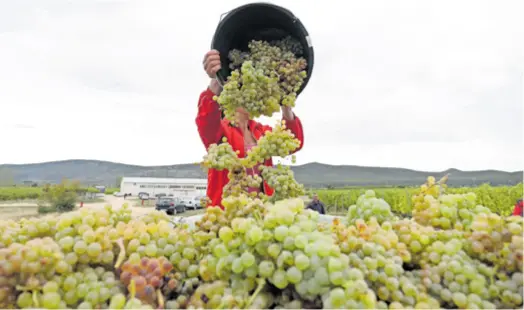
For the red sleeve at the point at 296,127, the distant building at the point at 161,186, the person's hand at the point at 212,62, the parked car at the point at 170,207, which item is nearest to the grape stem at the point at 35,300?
the person's hand at the point at 212,62

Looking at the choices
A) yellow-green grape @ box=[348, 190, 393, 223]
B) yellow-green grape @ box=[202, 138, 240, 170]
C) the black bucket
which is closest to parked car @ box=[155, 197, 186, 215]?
the black bucket

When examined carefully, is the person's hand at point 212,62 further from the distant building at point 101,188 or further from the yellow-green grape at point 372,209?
the distant building at point 101,188

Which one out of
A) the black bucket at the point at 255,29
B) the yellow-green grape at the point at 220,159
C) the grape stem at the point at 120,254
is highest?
the black bucket at the point at 255,29

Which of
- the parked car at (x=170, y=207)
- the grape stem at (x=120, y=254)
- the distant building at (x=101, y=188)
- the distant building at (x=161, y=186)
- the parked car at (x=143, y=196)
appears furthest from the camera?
the distant building at (x=101, y=188)

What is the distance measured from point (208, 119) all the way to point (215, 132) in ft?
0.58

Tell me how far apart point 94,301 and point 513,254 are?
1.08 m

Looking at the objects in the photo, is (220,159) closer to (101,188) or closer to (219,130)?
(219,130)

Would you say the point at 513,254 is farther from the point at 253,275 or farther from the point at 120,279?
the point at 120,279

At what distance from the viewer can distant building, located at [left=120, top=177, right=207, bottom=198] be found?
62375 millimetres

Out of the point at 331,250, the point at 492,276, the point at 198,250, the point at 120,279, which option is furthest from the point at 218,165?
the point at 492,276

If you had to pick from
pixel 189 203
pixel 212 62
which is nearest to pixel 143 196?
pixel 189 203

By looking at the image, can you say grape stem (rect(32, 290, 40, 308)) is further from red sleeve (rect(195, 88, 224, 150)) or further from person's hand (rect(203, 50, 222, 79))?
red sleeve (rect(195, 88, 224, 150))

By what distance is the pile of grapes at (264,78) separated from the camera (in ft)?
7.30

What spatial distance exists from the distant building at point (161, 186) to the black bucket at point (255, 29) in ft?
195
